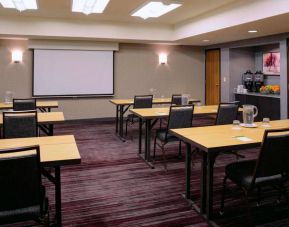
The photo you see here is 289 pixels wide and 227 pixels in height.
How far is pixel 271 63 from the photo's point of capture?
7328mm

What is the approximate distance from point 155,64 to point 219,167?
4994 millimetres

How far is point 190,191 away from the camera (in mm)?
3164

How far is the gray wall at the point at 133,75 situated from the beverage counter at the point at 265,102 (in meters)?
2.03

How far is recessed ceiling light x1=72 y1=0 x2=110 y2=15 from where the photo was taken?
15.7 feet

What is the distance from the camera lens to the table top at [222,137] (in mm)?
2285

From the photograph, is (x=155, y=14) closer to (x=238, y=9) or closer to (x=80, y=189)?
(x=238, y=9)

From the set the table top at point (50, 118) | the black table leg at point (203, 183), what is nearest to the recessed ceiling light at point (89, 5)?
the table top at point (50, 118)

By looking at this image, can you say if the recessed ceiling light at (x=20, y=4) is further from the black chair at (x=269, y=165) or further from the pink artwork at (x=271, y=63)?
the pink artwork at (x=271, y=63)

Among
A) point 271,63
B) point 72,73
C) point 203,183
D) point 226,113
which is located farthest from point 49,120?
point 271,63


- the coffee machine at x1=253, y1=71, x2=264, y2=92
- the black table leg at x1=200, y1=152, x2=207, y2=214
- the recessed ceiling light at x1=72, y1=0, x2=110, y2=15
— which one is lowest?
the black table leg at x1=200, y1=152, x2=207, y2=214

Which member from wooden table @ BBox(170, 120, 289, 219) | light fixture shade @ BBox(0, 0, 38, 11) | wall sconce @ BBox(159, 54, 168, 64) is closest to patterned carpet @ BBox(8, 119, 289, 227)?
wooden table @ BBox(170, 120, 289, 219)

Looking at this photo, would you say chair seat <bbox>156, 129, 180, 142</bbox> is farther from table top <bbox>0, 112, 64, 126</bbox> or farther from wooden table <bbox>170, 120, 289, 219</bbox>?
table top <bbox>0, 112, 64, 126</bbox>

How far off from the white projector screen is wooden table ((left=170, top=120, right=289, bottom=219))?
5.41 m

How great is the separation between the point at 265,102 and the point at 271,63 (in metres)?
1.33
